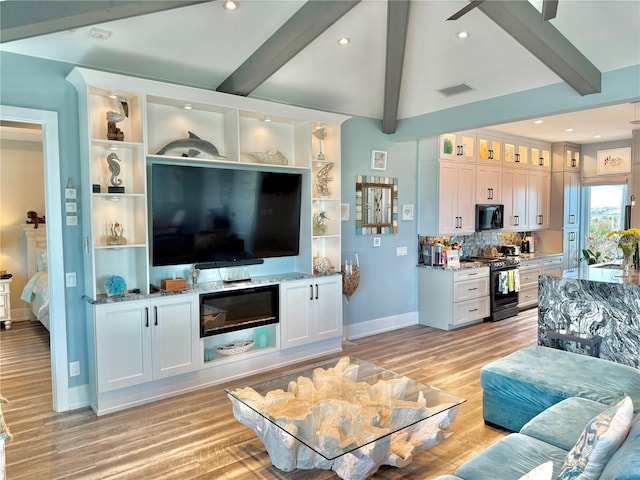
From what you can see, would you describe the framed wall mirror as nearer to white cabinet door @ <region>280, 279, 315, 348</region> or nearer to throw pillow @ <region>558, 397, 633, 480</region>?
white cabinet door @ <region>280, 279, 315, 348</region>

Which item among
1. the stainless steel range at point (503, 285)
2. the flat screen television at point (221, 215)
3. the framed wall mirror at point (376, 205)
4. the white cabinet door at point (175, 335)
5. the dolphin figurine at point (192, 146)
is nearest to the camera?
the white cabinet door at point (175, 335)

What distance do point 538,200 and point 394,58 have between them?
4.93 metres

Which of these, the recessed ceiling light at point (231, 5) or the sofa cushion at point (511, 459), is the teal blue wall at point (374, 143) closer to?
the recessed ceiling light at point (231, 5)

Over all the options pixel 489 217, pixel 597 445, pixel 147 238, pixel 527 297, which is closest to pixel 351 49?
pixel 147 238

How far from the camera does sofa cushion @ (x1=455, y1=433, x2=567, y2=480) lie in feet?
6.27

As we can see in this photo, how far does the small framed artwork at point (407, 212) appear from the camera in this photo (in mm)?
6080

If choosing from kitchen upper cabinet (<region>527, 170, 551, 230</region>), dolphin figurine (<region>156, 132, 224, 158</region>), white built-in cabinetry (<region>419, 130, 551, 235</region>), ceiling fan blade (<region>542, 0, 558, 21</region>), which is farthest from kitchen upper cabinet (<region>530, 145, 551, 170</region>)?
dolphin figurine (<region>156, 132, 224, 158</region>)

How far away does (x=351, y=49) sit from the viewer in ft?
13.7

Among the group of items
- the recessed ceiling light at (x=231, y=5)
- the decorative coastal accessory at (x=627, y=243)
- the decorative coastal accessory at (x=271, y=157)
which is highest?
the recessed ceiling light at (x=231, y=5)

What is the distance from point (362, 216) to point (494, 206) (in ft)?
8.41

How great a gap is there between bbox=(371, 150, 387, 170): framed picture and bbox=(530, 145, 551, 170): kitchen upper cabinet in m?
3.47

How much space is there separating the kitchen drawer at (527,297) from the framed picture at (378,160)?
125 inches

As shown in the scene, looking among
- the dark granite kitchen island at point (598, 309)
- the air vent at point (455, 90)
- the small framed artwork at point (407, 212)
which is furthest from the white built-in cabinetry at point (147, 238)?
the dark granite kitchen island at point (598, 309)

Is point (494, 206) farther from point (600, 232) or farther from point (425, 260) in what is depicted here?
point (600, 232)
